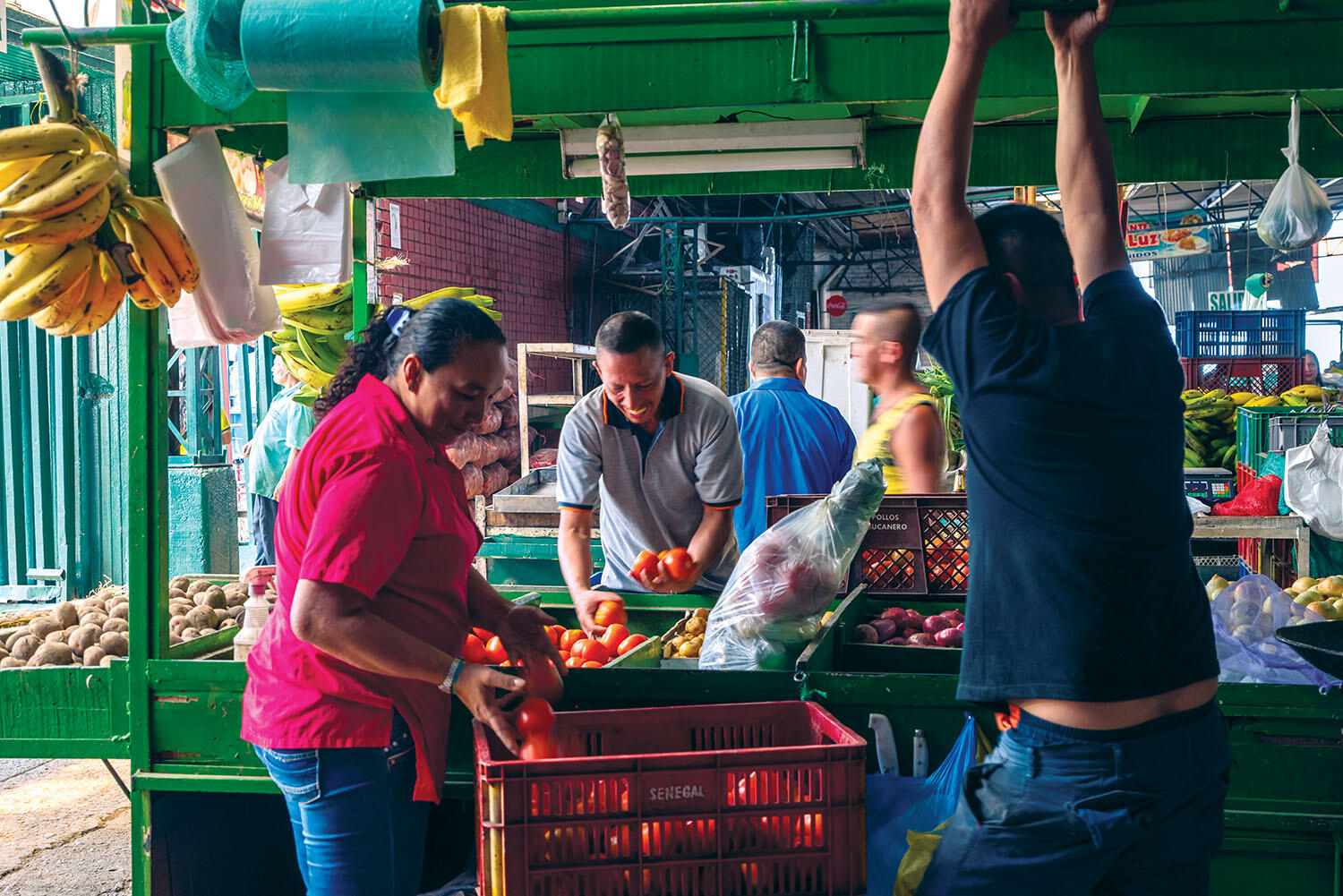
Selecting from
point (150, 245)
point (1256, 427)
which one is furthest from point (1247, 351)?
point (150, 245)

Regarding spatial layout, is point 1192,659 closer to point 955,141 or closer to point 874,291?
point 955,141

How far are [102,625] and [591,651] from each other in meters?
2.01

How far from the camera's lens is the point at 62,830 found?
505 centimetres

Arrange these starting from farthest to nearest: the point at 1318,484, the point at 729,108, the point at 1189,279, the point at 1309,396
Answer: the point at 1189,279 → the point at 1309,396 → the point at 1318,484 → the point at 729,108

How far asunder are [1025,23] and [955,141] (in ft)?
4.01

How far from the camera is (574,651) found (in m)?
3.21

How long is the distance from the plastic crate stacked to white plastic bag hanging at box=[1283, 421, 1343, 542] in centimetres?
489

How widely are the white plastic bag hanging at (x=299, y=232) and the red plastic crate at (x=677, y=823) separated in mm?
2244

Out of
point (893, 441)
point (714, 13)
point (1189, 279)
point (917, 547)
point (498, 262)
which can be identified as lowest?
point (917, 547)

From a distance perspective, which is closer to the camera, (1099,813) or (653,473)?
(1099,813)

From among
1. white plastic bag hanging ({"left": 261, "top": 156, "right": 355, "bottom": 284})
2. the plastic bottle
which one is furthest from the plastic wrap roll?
the plastic bottle

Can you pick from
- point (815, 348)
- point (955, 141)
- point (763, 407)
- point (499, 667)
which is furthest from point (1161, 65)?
point (815, 348)

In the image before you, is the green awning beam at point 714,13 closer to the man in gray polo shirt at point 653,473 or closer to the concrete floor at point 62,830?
the man in gray polo shirt at point 653,473

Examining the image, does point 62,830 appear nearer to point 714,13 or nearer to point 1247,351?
point 714,13
